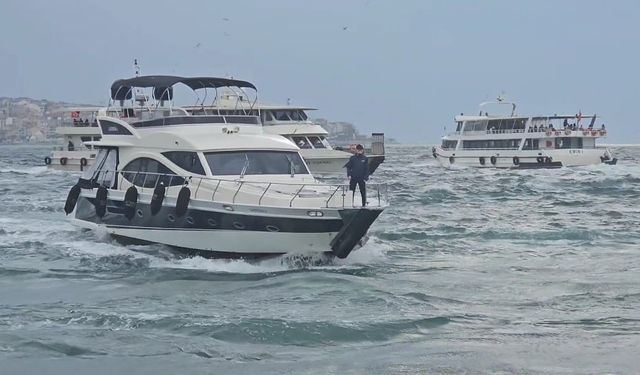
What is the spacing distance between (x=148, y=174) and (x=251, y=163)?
8.26 ft

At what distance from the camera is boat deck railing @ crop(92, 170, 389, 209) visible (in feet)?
56.7

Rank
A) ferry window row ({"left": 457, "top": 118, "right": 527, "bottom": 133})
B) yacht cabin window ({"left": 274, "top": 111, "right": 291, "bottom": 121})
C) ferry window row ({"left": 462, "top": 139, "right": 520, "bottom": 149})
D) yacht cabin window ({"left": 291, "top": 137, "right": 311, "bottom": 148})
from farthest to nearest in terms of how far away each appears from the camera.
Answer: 1. ferry window row ({"left": 457, "top": 118, "right": 527, "bottom": 133})
2. ferry window row ({"left": 462, "top": 139, "right": 520, "bottom": 149})
3. yacht cabin window ({"left": 274, "top": 111, "right": 291, "bottom": 121})
4. yacht cabin window ({"left": 291, "top": 137, "right": 311, "bottom": 148})

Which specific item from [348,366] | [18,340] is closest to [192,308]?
[18,340]

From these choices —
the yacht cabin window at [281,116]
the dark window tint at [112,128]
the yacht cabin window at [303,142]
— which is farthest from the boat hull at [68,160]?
the dark window tint at [112,128]

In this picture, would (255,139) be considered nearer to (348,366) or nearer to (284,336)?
(284,336)

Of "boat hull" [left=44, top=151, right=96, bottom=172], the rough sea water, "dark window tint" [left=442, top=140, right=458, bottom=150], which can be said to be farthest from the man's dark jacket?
"dark window tint" [left=442, top=140, right=458, bottom=150]

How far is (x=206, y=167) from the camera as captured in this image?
19.0 metres

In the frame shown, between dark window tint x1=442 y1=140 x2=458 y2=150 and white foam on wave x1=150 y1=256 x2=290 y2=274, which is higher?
dark window tint x1=442 y1=140 x2=458 y2=150

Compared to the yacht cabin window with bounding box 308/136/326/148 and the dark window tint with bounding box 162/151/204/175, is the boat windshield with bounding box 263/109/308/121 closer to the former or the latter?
the yacht cabin window with bounding box 308/136/326/148

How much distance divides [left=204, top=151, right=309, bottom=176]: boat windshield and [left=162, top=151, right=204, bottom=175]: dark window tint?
0.77ft

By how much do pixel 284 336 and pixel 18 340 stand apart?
3691mm

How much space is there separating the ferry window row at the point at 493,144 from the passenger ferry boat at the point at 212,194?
49.3 m

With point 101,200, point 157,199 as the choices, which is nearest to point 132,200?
point 157,199

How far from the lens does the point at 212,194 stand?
18.2m
